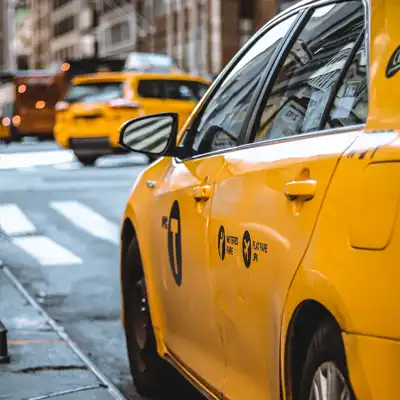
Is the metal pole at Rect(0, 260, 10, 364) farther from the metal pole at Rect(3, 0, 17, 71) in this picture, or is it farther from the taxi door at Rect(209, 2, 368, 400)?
the metal pole at Rect(3, 0, 17, 71)

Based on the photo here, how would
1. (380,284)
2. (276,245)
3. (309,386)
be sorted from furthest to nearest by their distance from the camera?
(276,245), (309,386), (380,284)

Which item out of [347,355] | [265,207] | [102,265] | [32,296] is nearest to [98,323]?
[32,296]

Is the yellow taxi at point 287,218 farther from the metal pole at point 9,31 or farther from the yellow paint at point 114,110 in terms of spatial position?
the metal pole at point 9,31

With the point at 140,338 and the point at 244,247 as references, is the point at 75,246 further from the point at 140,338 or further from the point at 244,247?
the point at 244,247

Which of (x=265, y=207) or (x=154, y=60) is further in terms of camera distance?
(x=154, y=60)

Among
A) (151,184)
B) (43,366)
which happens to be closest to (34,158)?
(43,366)

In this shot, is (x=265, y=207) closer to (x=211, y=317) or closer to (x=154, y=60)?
(x=211, y=317)

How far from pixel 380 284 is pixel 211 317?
155 cm

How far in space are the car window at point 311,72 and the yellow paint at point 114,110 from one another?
65.9 feet

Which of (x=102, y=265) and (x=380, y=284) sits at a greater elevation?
(x=380, y=284)

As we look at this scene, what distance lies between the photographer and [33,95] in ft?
151

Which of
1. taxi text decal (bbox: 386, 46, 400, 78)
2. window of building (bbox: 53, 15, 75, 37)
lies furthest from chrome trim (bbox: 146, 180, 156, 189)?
window of building (bbox: 53, 15, 75, 37)

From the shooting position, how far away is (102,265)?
1119cm

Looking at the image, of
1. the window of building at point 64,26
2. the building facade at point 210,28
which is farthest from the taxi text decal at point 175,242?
the window of building at point 64,26
